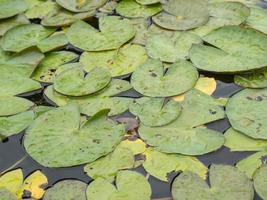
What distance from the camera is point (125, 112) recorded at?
1543 mm

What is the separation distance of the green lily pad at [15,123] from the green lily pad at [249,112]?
67 centimetres

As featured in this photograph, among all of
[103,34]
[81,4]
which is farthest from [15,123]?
[81,4]

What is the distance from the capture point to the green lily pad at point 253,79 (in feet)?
5.23

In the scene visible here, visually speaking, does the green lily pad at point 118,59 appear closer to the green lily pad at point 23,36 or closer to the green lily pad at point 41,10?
the green lily pad at point 23,36

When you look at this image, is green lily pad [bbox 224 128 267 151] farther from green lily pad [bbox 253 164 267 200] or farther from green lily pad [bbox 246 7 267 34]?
green lily pad [bbox 246 7 267 34]

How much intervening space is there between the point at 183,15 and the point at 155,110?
2.03 feet

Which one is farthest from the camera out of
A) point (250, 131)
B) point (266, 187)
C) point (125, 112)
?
point (125, 112)

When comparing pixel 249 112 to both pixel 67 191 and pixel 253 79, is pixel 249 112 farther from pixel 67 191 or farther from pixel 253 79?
pixel 67 191

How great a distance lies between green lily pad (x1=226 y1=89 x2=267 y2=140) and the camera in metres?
1.42

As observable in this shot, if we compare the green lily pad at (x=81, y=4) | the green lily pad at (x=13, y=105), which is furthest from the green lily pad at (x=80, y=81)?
the green lily pad at (x=81, y=4)

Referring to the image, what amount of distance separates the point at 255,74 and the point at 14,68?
912 mm

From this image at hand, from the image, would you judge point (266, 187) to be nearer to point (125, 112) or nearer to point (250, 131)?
point (250, 131)

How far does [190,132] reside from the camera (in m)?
1.44

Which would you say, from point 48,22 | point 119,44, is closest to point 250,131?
point 119,44
